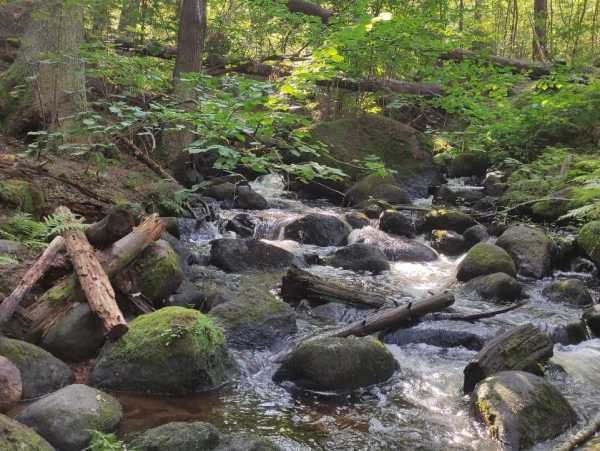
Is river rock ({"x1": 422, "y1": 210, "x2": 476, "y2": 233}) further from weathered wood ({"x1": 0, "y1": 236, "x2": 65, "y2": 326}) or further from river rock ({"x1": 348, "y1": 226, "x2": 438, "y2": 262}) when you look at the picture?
weathered wood ({"x1": 0, "y1": 236, "x2": 65, "y2": 326})

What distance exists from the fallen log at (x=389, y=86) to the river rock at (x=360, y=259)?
26.9 feet

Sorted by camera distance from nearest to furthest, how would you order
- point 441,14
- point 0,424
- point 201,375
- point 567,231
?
1. point 0,424
2. point 201,375
3. point 567,231
4. point 441,14

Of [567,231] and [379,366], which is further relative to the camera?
[567,231]

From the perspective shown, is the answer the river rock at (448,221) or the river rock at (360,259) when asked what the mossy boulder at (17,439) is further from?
the river rock at (448,221)

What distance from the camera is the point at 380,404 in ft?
16.6

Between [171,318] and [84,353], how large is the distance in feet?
2.91

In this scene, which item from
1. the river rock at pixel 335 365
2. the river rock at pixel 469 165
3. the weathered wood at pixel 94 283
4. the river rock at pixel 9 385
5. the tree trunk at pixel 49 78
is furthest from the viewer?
the river rock at pixel 469 165

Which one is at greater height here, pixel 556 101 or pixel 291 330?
pixel 556 101

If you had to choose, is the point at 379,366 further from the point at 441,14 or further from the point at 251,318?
Result: the point at 441,14

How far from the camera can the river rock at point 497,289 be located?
828cm

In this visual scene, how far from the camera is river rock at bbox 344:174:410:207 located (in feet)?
46.1

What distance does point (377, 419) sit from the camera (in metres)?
4.77

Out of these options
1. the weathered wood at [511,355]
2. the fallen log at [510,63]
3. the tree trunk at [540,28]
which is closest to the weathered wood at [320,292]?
the weathered wood at [511,355]

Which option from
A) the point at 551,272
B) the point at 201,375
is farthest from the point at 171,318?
the point at 551,272
